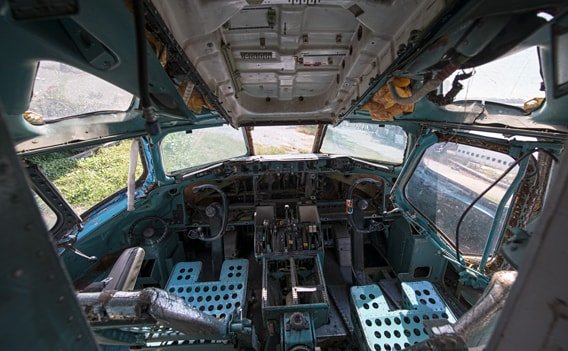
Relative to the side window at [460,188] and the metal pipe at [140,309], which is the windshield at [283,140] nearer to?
the side window at [460,188]

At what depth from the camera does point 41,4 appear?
1.95 ft

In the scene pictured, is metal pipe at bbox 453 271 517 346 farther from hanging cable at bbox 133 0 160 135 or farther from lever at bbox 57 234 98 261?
lever at bbox 57 234 98 261

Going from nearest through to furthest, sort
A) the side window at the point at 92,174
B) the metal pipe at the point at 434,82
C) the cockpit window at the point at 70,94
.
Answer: the metal pipe at the point at 434,82, the cockpit window at the point at 70,94, the side window at the point at 92,174

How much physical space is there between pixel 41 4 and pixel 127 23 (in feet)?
0.85

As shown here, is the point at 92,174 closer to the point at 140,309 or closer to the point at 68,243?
the point at 68,243

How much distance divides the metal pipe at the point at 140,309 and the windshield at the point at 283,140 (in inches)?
99.0


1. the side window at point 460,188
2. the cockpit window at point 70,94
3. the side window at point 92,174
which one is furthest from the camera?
the side window at point 92,174

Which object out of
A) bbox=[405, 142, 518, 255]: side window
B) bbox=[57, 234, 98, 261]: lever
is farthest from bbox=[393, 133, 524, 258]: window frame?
bbox=[57, 234, 98, 261]: lever

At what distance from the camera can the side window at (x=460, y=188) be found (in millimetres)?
2234

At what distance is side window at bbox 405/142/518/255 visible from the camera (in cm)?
223

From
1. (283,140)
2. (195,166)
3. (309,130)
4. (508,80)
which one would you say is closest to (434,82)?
(508,80)

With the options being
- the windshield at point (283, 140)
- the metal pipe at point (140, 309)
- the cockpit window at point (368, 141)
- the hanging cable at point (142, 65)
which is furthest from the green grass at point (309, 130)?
the hanging cable at point (142, 65)

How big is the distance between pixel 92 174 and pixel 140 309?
8.69 ft

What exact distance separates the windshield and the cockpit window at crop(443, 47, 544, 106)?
2148 millimetres
